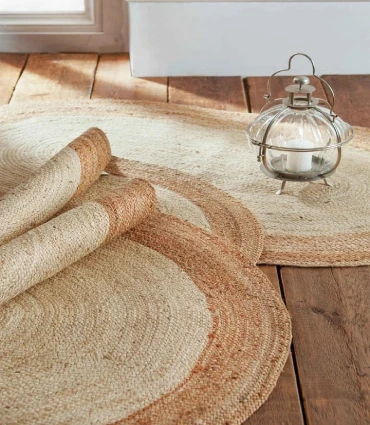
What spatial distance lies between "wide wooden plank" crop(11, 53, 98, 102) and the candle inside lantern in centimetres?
88

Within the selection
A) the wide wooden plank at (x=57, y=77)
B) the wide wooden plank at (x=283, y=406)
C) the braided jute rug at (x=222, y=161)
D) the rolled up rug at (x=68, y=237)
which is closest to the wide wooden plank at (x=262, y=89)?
the braided jute rug at (x=222, y=161)

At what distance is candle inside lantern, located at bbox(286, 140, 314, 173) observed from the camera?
1.67 meters

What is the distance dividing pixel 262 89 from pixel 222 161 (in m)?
0.61

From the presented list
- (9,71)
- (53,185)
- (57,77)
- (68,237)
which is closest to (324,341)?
(68,237)

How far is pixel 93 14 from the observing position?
274 centimetres

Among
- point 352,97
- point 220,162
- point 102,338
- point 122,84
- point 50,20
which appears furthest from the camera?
point 50,20

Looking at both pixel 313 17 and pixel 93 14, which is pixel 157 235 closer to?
pixel 313 17

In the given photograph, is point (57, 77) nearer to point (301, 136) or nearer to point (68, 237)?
point (301, 136)

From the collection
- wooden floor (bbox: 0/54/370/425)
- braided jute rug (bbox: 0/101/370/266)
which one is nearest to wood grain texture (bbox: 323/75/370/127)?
wooden floor (bbox: 0/54/370/425)

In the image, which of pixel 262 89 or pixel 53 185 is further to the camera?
pixel 262 89

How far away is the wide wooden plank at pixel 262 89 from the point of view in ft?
7.74

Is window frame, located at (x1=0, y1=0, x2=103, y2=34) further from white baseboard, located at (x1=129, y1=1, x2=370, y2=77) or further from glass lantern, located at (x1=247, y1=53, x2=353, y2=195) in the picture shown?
glass lantern, located at (x1=247, y1=53, x2=353, y2=195)

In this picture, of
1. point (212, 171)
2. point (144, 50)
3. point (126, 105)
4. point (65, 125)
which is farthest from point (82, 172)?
point (144, 50)

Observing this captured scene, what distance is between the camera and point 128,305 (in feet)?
4.29
